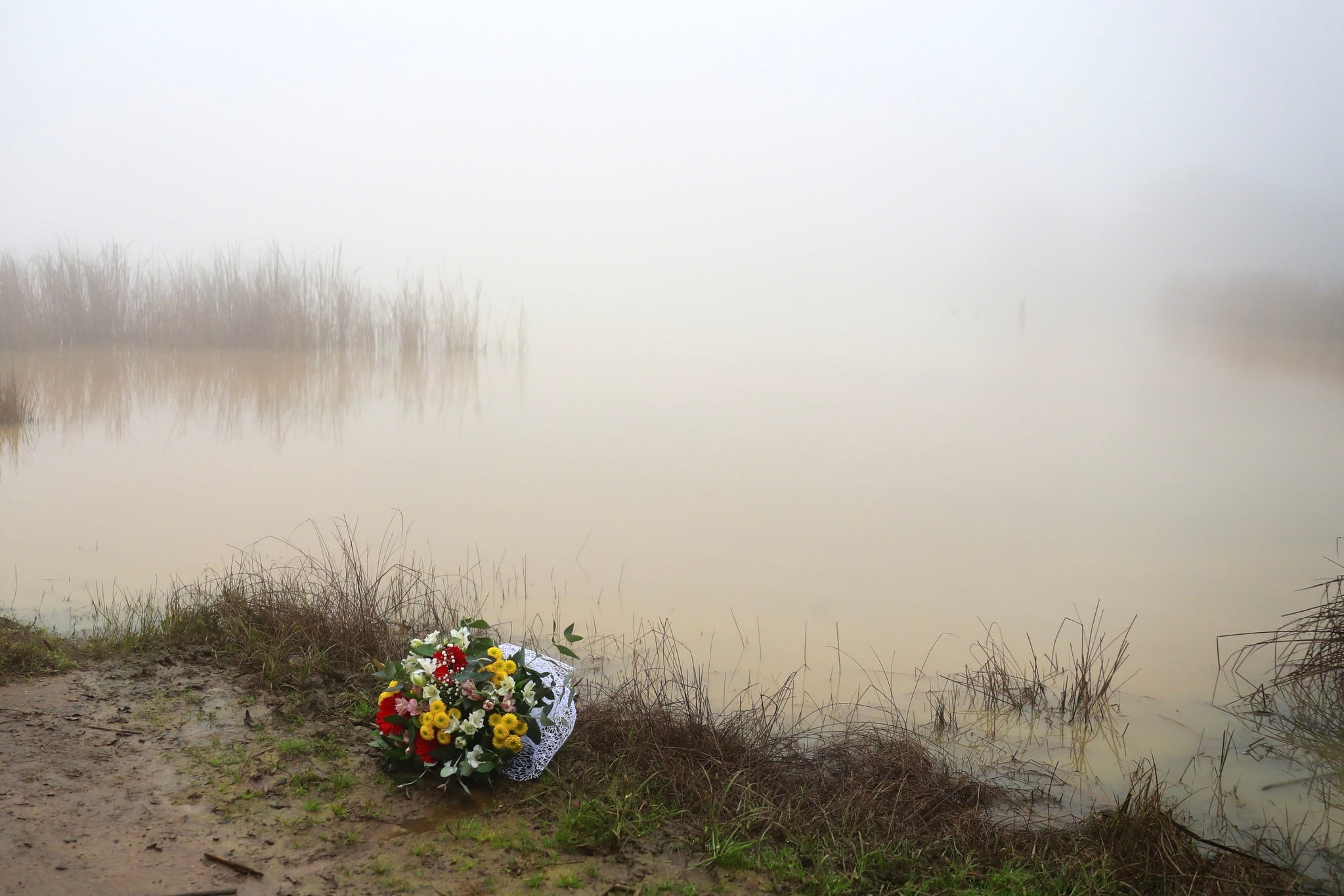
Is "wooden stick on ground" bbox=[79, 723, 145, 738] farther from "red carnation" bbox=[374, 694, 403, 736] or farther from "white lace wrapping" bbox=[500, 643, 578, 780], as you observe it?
"white lace wrapping" bbox=[500, 643, 578, 780]

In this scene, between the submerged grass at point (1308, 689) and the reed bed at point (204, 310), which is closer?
the submerged grass at point (1308, 689)

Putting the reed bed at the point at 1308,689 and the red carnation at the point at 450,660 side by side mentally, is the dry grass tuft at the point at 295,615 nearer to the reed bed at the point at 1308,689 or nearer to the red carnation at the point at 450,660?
the red carnation at the point at 450,660

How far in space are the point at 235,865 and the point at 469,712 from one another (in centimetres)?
86

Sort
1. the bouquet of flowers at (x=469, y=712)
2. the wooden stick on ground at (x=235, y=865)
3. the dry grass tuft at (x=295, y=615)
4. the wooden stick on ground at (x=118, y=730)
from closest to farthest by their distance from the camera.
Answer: the wooden stick on ground at (x=235, y=865), the bouquet of flowers at (x=469, y=712), the wooden stick on ground at (x=118, y=730), the dry grass tuft at (x=295, y=615)

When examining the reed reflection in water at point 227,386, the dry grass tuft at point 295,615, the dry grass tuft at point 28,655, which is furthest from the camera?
the reed reflection in water at point 227,386

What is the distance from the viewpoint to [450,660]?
3.38 meters

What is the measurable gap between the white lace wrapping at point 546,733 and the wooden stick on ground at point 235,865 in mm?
884

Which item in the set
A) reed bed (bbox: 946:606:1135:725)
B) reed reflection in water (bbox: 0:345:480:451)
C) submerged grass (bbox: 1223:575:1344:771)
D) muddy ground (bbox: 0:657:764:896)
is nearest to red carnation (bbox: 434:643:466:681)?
muddy ground (bbox: 0:657:764:896)

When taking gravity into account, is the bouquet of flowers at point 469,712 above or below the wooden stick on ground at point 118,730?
above

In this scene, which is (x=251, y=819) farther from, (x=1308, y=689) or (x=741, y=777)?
(x=1308, y=689)

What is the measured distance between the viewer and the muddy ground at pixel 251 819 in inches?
105

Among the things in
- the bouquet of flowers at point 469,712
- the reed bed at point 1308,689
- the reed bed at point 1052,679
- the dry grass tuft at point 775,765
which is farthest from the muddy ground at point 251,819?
the reed bed at point 1308,689

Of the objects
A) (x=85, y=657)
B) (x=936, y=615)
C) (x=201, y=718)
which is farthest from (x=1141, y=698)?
(x=85, y=657)

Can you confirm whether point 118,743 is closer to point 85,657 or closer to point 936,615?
point 85,657
